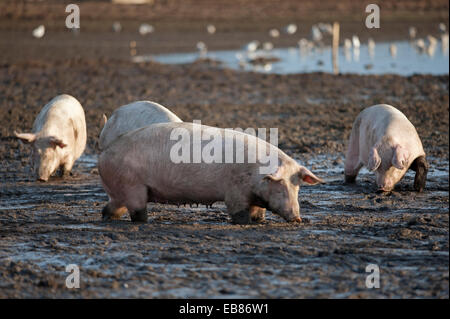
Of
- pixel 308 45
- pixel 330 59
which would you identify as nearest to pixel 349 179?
pixel 330 59

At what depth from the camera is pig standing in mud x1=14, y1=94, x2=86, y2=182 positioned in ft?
33.4

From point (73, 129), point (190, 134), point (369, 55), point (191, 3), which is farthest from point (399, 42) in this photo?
point (190, 134)

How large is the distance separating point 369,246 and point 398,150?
279 cm

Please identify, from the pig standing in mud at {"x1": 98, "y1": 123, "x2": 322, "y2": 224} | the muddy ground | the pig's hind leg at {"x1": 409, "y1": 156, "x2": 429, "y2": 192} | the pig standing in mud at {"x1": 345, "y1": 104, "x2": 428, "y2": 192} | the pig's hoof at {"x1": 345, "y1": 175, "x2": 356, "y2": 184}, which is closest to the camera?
the muddy ground

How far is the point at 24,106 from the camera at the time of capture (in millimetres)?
16438

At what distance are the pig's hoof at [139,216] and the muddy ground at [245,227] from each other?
0.10 m

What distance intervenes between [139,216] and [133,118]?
2166 millimetres

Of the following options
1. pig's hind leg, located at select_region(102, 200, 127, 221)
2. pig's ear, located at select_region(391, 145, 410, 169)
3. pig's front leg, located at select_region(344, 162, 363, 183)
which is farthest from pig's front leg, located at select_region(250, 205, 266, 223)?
pig's front leg, located at select_region(344, 162, 363, 183)

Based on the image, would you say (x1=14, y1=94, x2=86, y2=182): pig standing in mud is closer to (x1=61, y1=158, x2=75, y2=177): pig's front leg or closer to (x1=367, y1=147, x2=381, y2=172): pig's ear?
(x1=61, y1=158, x2=75, y2=177): pig's front leg

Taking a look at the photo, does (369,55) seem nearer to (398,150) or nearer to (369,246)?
(398,150)

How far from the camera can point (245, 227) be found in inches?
291

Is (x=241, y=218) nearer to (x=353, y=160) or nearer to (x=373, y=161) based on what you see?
(x=373, y=161)

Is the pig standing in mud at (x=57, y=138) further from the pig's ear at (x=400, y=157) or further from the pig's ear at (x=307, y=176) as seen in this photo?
the pig's ear at (x=400, y=157)

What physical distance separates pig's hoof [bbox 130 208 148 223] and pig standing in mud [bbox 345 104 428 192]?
9.29 ft
